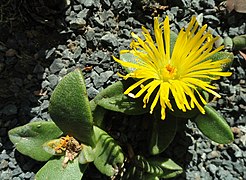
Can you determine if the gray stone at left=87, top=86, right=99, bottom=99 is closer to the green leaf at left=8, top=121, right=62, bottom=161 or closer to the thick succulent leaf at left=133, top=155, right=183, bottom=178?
the green leaf at left=8, top=121, right=62, bottom=161

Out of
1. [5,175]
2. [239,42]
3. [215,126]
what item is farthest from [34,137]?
[239,42]

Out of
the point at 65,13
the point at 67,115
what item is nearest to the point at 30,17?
the point at 65,13

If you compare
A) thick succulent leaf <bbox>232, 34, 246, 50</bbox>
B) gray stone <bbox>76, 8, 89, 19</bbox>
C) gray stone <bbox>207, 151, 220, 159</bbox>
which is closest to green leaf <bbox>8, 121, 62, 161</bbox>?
gray stone <bbox>76, 8, 89, 19</bbox>

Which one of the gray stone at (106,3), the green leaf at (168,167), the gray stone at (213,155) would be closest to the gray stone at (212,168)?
the gray stone at (213,155)

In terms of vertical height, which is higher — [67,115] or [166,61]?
[166,61]

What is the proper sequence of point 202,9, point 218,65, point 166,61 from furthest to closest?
point 202,9
point 166,61
point 218,65

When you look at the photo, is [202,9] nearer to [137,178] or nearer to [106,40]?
[106,40]

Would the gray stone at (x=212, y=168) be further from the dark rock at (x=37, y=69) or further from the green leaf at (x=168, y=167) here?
the dark rock at (x=37, y=69)
